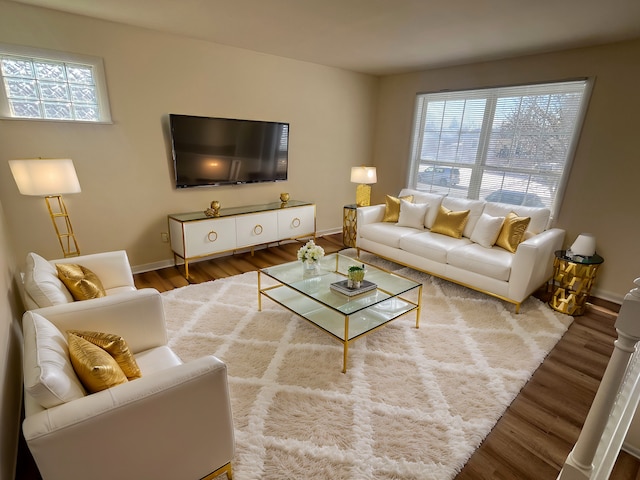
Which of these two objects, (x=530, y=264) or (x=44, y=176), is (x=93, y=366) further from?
(x=530, y=264)

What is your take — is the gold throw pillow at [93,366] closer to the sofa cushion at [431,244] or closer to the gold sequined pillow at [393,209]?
the sofa cushion at [431,244]

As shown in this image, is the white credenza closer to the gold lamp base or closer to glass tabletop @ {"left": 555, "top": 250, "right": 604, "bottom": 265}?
the gold lamp base

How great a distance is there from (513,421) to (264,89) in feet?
13.7

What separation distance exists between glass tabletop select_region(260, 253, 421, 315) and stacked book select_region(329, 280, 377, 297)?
0.03 m

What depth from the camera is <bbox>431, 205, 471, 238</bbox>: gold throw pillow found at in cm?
370

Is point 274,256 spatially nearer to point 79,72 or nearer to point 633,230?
point 79,72

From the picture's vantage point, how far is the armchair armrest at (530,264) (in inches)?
112

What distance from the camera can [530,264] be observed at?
112 inches

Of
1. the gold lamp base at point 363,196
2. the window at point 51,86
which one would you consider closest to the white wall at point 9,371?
the window at point 51,86

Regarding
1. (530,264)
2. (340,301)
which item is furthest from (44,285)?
(530,264)

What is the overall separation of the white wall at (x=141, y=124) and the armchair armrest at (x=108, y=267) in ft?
3.51

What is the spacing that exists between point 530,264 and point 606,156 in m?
1.52

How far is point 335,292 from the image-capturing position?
8.39 ft

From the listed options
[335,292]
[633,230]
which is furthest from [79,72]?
[633,230]
